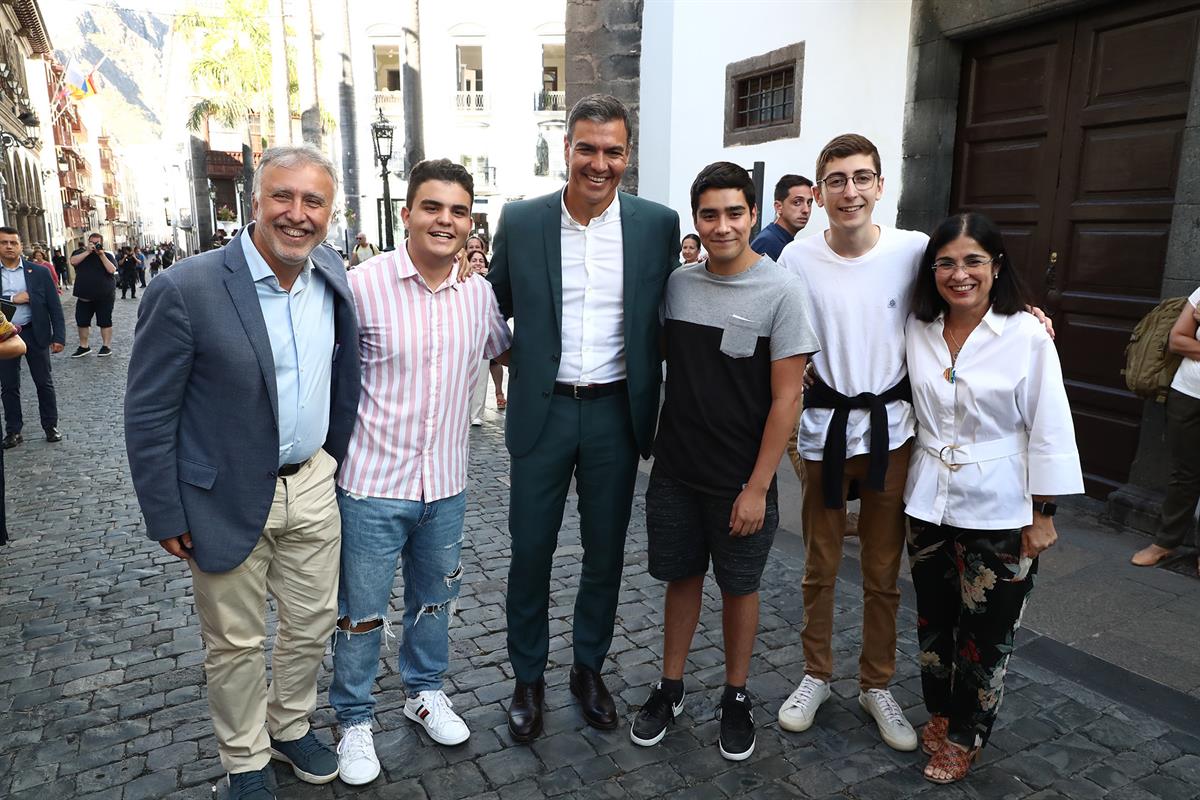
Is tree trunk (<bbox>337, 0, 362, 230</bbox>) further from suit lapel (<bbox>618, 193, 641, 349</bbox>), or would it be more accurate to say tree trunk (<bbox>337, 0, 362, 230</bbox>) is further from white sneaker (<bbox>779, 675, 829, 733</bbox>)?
white sneaker (<bbox>779, 675, 829, 733</bbox>)

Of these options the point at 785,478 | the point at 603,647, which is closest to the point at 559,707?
the point at 603,647

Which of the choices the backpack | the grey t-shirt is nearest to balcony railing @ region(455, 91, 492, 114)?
the backpack

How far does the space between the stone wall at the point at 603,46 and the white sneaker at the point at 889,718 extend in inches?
156

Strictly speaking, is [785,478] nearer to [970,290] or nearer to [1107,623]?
[1107,623]

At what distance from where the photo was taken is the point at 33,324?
777 cm

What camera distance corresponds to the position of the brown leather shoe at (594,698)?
314 centimetres

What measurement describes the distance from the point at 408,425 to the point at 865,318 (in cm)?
160

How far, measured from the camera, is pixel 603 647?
3.24m

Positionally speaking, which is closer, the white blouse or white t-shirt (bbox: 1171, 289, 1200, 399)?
the white blouse

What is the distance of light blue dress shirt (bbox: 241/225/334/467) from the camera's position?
2.46 m

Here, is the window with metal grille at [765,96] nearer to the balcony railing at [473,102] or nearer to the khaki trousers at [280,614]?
the khaki trousers at [280,614]

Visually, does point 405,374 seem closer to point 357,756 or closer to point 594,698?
point 357,756

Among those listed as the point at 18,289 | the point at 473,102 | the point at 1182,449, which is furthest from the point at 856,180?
the point at 473,102

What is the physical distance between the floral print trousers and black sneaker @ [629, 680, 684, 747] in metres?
0.92
